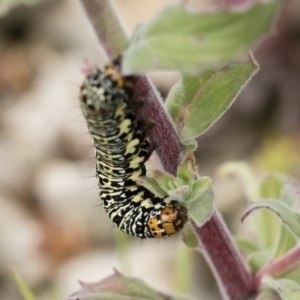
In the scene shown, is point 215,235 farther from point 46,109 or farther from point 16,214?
point 46,109

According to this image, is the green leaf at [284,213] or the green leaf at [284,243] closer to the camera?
the green leaf at [284,213]

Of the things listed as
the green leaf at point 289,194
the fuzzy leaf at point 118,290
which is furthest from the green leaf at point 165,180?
the green leaf at point 289,194

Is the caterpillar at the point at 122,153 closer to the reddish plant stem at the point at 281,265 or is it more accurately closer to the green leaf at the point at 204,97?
the green leaf at the point at 204,97

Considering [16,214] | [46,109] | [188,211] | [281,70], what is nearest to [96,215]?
[16,214]

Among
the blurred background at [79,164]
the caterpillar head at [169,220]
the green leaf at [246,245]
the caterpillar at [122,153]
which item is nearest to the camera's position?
the caterpillar at [122,153]

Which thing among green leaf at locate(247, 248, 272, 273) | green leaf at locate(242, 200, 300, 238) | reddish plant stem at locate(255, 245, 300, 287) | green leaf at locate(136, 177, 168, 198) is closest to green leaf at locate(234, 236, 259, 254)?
green leaf at locate(247, 248, 272, 273)

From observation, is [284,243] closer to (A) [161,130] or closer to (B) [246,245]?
(B) [246,245]
